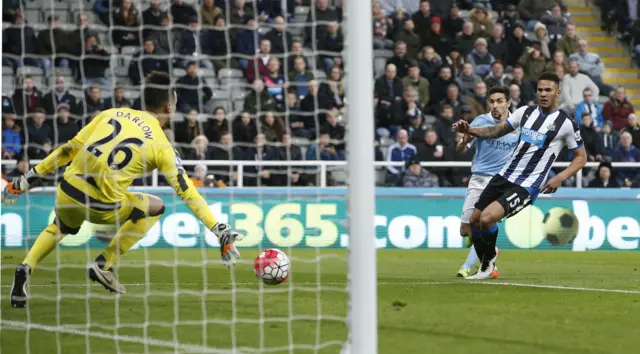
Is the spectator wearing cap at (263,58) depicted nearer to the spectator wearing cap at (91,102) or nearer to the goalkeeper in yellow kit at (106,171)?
the spectator wearing cap at (91,102)

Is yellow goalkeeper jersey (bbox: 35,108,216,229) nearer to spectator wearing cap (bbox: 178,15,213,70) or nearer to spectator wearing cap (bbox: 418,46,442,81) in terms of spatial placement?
spectator wearing cap (bbox: 178,15,213,70)

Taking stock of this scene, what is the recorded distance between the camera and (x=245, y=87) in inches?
464

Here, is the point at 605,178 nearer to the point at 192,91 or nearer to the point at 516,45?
the point at 516,45

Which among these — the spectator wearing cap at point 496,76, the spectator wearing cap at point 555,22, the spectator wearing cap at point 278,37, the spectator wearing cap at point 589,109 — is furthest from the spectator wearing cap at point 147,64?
the spectator wearing cap at point 555,22

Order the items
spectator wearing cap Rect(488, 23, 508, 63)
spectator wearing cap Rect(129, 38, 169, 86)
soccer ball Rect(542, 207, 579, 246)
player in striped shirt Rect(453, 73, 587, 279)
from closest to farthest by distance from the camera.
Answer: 1. player in striped shirt Rect(453, 73, 587, 279)
2. spectator wearing cap Rect(129, 38, 169, 86)
3. soccer ball Rect(542, 207, 579, 246)
4. spectator wearing cap Rect(488, 23, 508, 63)

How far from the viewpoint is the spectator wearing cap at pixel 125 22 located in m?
11.3

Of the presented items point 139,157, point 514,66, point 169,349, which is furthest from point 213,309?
point 514,66

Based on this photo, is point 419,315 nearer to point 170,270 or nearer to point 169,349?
point 169,349

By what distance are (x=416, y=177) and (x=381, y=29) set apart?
118 inches

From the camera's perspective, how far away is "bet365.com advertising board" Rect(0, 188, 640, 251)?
48.1 feet

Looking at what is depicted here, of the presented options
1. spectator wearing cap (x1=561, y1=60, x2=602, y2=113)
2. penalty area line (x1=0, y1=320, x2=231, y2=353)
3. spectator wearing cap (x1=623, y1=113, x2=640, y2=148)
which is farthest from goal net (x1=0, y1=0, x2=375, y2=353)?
spectator wearing cap (x1=623, y1=113, x2=640, y2=148)

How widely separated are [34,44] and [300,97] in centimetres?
299

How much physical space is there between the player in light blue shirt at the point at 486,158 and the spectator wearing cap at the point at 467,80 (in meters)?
5.62

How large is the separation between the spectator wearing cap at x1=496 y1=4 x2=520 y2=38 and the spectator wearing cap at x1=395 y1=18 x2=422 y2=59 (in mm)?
1696
